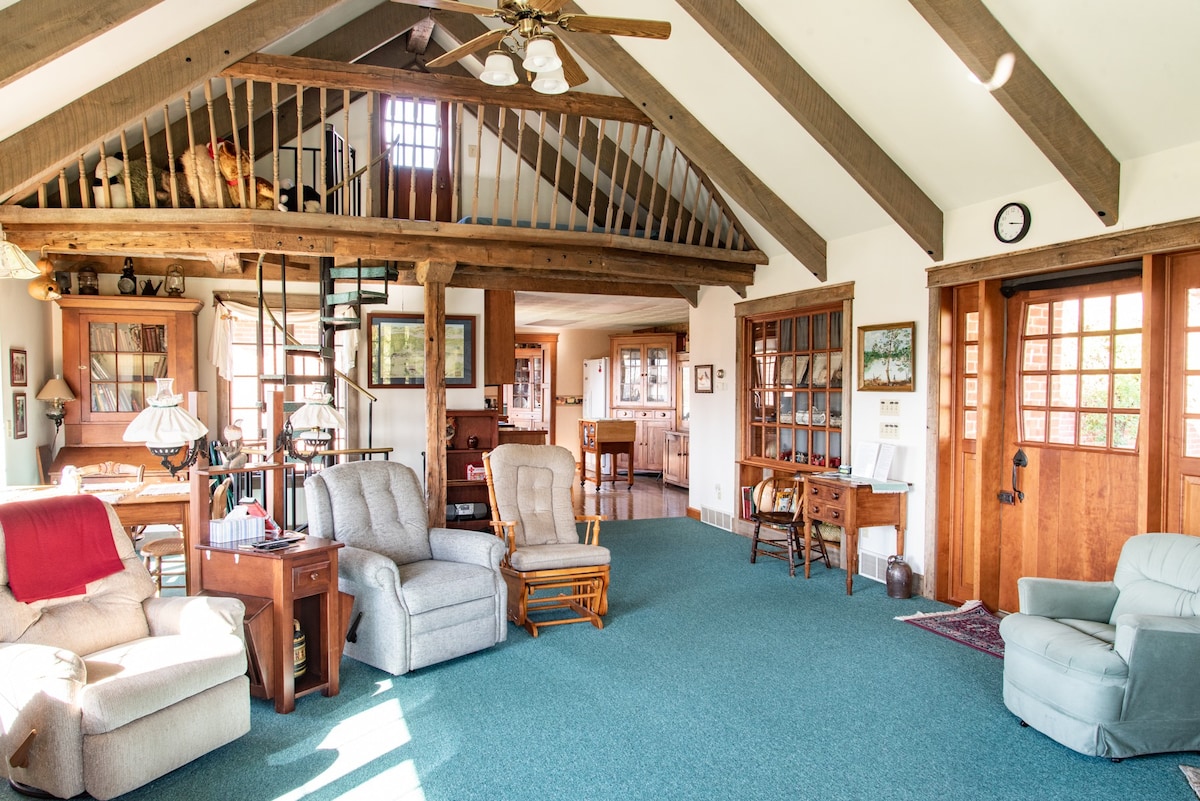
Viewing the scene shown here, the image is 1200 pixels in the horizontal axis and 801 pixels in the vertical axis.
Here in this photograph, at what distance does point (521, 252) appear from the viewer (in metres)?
6.21

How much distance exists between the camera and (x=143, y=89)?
15.1 ft

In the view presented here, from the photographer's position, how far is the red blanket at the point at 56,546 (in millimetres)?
2965

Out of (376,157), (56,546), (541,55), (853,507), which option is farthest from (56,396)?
(853,507)

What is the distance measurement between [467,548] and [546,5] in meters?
2.85

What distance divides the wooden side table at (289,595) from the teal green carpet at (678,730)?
0.40 ft

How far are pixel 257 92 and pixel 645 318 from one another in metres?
6.62

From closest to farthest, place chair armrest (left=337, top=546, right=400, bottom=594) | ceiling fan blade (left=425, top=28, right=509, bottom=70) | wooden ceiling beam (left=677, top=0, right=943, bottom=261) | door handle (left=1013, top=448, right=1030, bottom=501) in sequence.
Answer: ceiling fan blade (left=425, top=28, right=509, bottom=70) → chair armrest (left=337, top=546, right=400, bottom=594) → wooden ceiling beam (left=677, top=0, right=943, bottom=261) → door handle (left=1013, top=448, right=1030, bottom=501)

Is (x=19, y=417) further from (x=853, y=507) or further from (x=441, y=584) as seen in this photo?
(x=853, y=507)

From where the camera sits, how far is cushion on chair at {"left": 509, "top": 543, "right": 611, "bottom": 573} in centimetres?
463

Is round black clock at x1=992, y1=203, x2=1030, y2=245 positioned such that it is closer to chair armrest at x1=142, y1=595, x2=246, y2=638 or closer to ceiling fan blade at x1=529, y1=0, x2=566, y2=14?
ceiling fan blade at x1=529, y1=0, x2=566, y2=14

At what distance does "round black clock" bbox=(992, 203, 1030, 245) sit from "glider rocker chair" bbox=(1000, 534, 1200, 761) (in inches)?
79.6

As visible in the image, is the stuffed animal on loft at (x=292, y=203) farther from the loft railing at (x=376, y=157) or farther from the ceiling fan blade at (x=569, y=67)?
the ceiling fan blade at (x=569, y=67)

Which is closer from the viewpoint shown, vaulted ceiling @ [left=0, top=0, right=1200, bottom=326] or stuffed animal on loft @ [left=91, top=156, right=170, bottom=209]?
vaulted ceiling @ [left=0, top=0, right=1200, bottom=326]

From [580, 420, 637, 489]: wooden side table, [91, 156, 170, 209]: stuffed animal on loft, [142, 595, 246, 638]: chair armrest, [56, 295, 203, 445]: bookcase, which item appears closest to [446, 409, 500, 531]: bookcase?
[56, 295, 203, 445]: bookcase
